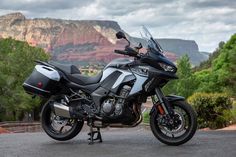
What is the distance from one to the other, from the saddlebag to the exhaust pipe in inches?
8.5

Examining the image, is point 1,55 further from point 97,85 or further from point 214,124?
point 97,85

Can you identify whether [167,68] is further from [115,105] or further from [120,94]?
[115,105]

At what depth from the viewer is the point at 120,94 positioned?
785 cm

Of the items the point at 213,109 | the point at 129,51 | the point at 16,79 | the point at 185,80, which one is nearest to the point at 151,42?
the point at 129,51

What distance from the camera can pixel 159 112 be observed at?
308 inches

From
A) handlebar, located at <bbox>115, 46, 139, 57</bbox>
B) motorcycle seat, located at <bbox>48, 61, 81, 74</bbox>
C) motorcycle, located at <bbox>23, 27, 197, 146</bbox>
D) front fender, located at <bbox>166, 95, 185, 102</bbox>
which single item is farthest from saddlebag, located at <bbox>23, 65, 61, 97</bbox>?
front fender, located at <bbox>166, 95, 185, 102</bbox>

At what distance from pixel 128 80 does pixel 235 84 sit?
26.6 m

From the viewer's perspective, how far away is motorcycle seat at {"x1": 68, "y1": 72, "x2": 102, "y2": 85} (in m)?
8.07

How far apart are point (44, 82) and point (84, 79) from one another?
61 centimetres

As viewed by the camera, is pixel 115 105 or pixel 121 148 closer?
pixel 121 148

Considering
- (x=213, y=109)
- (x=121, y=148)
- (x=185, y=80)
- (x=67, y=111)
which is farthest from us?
(x=185, y=80)

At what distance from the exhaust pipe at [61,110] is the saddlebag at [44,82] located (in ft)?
0.71

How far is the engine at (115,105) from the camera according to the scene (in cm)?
780

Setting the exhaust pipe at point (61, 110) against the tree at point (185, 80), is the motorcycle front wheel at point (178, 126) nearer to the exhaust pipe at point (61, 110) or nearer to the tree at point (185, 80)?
the exhaust pipe at point (61, 110)
